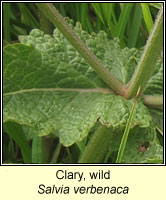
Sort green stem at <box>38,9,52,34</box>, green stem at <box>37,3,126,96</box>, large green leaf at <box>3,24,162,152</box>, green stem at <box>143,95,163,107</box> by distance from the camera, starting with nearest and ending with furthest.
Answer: green stem at <box>37,3,126,96</box>, large green leaf at <box>3,24,162,152</box>, green stem at <box>143,95,163,107</box>, green stem at <box>38,9,52,34</box>

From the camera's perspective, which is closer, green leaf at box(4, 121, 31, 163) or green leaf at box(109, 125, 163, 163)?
green leaf at box(109, 125, 163, 163)

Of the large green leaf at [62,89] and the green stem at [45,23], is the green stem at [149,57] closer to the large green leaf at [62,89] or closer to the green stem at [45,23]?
the large green leaf at [62,89]

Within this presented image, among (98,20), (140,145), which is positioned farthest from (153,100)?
(98,20)

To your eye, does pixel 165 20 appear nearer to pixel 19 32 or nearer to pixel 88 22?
pixel 88 22

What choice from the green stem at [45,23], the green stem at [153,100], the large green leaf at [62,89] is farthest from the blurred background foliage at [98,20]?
the green stem at [153,100]

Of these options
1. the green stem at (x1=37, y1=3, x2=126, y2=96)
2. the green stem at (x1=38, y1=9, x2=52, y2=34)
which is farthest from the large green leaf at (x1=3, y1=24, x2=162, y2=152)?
the green stem at (x1=38, y1=9, x2=52, y2=34)

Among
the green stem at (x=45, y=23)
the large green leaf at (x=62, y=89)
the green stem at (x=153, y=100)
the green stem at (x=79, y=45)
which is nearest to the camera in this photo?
the green stem at (x=79, y=45)

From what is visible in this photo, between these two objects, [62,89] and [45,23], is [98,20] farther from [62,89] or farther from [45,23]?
[62,89]

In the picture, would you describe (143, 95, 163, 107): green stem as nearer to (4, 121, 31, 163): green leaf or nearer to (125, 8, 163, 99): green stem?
(125, 8, 163, 99): green stem
